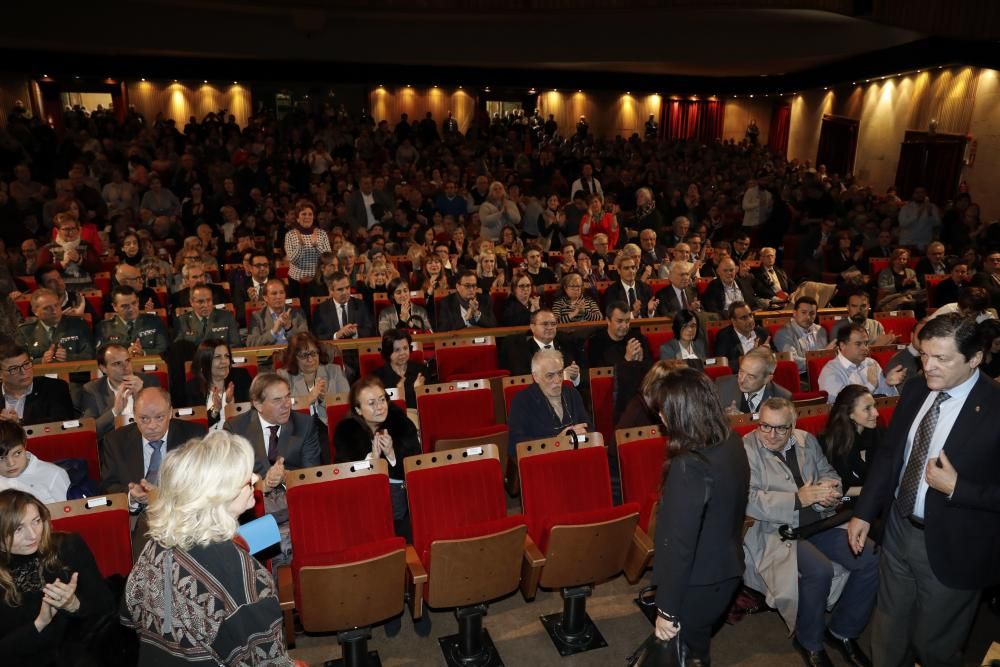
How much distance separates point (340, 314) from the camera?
5.59 m

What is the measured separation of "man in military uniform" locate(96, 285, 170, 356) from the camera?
5.02 metres

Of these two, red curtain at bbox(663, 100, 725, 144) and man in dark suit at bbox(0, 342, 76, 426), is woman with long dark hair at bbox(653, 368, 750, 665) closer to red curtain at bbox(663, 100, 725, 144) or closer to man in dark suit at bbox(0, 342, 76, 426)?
man in dark suit at bbox(0, 342, 76, 426)

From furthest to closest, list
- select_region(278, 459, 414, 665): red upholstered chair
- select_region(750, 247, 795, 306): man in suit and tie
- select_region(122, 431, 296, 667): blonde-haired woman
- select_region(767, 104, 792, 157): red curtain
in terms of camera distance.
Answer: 1. select_region(767, 104, 792, 157): red curtain
2. select_region(750, 247, 795, 306): man in suit and tie
3. select_region(278, 459, 414, 665): red upholstered chair
4. select_region(122, 431, 296, 667): blonde-haired woman

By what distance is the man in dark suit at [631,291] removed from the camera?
20.1ft

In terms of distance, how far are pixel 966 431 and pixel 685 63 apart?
13.5 metres

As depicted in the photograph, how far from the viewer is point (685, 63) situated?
46.6 ft

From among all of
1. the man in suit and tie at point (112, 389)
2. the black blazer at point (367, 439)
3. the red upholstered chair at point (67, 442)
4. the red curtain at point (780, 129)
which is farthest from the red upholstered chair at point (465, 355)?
the red curtain at point (780, 129)

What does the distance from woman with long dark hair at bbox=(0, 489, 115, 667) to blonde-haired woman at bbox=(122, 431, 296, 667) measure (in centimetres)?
69

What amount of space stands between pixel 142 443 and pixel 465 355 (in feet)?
7.19

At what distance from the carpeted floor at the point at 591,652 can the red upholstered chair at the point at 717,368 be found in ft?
5.07

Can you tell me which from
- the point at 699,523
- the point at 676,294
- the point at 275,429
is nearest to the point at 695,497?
the point at 699,523

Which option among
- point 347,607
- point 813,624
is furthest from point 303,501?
point 813,624

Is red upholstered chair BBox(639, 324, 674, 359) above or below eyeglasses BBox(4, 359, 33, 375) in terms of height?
below

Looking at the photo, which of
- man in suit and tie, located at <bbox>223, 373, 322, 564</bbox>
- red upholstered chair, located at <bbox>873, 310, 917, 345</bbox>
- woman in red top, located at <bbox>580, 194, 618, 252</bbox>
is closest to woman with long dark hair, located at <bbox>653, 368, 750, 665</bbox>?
man in suit and tie, located at <bbox>223, 373, 322, 564</bbox>
